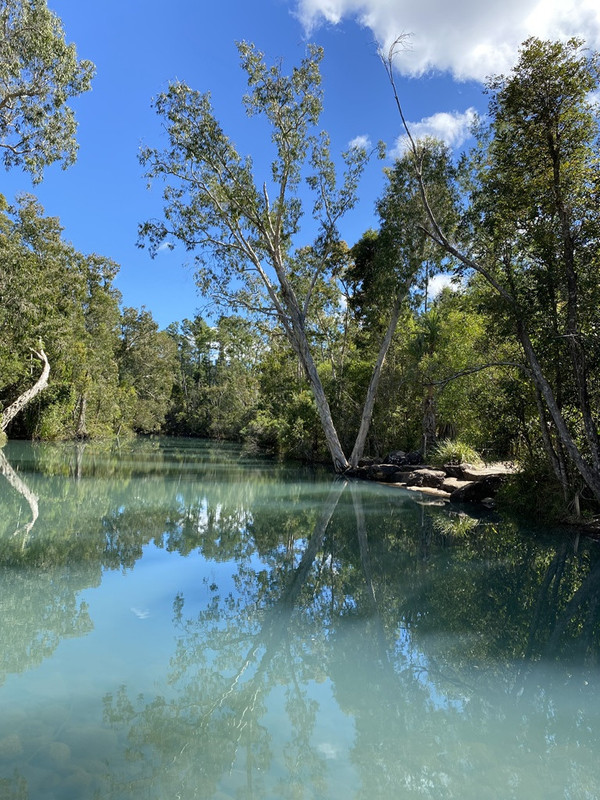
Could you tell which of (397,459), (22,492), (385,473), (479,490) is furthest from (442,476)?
(22,492)

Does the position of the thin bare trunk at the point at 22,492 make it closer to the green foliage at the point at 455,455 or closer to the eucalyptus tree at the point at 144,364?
the green foliage at the point at 455,455

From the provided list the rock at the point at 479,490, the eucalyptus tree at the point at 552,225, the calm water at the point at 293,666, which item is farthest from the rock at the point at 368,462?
the calm water at the point at 293,666

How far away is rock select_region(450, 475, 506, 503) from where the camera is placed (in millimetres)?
14867

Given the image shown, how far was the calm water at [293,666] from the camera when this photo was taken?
109 inches

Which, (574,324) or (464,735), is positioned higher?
(574,324)

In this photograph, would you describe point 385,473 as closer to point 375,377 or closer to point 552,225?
point 375,377

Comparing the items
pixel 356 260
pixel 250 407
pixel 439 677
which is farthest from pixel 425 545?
pixel 250 407

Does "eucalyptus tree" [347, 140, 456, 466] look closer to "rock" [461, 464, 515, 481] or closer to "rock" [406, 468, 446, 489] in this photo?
"rock" [406, 468, 446, 489]

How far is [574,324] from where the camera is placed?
958 centimetres

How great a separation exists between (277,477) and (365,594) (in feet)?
48.8

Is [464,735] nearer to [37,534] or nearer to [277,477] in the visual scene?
[37,534]

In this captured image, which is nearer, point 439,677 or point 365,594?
point 439,677

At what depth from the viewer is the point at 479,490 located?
1502 centimetres

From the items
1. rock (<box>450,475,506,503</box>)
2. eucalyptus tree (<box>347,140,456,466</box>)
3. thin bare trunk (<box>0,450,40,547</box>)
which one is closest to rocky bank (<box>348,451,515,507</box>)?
rock (<box>450,475,506,503</box>)
